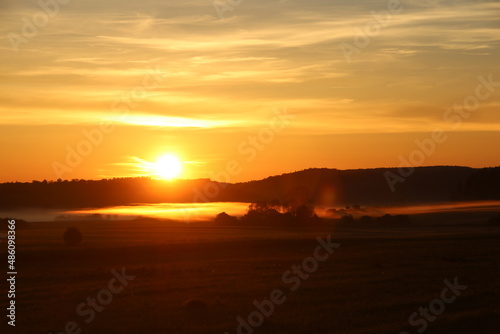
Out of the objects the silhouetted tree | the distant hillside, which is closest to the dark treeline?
the distant hillside

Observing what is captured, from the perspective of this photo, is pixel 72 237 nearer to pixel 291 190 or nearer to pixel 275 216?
pixel 275 216

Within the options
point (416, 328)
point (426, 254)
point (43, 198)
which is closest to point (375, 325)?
point (416, 328)

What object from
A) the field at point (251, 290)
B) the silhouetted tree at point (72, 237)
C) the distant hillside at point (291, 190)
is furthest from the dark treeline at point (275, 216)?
the field at point (251, 290)

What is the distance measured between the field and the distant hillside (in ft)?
236

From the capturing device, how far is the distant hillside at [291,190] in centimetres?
12731

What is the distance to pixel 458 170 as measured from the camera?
190 m

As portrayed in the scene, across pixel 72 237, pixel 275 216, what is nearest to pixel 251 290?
pixel 72 237

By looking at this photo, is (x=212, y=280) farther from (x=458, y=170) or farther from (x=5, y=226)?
(x=458, y=170)

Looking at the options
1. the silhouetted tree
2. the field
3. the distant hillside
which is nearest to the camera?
the field

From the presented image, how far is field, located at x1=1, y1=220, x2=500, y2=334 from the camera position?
23.2 metres

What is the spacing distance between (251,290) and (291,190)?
328 feet

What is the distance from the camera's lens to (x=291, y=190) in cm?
13012

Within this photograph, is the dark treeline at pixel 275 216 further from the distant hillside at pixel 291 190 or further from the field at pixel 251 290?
the field at pixel 251 290

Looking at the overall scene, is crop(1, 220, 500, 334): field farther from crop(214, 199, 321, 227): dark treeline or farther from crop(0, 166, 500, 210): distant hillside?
crop(0, 166, 500, 210): distant hillside
